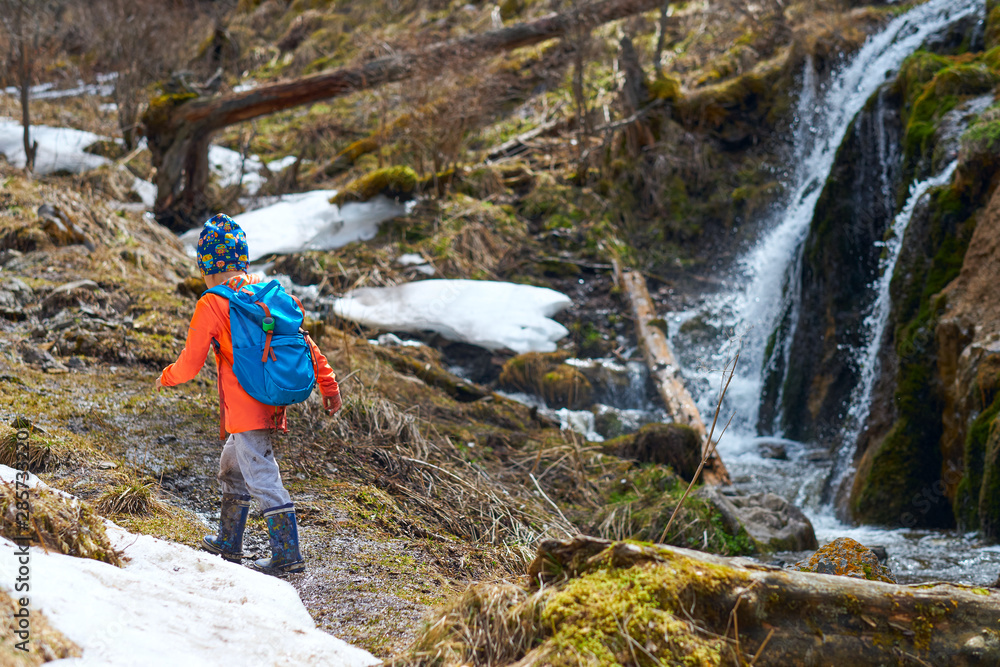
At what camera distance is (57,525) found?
2318 mm

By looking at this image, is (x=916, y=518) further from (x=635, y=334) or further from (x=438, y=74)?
(x=438, y=74)

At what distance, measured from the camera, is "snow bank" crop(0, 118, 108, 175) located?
33.6 feet

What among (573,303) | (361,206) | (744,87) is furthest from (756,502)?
(744,87)

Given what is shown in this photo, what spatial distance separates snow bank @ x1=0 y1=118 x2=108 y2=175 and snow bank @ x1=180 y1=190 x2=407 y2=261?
2192 mm

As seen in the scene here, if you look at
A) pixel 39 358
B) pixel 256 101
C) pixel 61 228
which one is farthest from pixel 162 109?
pixel 39 358

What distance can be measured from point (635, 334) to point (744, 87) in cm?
547

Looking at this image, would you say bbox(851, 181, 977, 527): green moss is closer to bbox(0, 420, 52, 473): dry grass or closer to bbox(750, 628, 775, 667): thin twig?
bbox(750, 628, 775, 667): thin twig

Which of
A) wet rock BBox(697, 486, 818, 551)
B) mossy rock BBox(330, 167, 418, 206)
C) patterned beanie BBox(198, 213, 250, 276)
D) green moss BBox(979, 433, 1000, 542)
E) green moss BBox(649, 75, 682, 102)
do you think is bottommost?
wet rock BBox(697, 486, 818, 551)

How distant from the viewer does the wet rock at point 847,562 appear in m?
2.64

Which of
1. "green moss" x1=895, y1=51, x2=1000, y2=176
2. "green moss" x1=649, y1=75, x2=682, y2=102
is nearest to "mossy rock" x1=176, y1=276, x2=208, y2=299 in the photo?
"green moss" x1=895, y1=51, x2=1000, y2=176

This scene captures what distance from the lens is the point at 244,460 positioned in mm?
2908

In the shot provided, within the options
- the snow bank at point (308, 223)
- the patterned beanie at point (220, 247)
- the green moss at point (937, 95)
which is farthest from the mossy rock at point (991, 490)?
the snow bank at point (308, 223)

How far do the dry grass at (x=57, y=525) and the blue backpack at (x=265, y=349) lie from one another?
0.70 m

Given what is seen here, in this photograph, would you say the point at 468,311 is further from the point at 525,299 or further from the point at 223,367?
the point at 223,367
